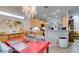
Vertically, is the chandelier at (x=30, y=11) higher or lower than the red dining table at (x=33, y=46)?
higher

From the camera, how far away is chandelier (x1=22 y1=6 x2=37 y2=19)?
210cm

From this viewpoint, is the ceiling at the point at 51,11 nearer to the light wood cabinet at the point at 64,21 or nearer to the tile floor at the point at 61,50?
the light wood cabinet at the point at 64,21

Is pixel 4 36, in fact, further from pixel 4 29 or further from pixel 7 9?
pixel 7 9

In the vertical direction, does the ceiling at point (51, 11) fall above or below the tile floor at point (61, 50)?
above

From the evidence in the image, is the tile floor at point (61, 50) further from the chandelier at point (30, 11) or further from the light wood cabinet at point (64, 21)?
the chandelier at point (30, 11)

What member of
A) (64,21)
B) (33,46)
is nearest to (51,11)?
(64,21)

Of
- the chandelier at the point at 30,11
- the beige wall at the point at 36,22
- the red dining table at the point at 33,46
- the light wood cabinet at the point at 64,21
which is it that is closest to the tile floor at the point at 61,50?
the red dining table at the point at 33,46

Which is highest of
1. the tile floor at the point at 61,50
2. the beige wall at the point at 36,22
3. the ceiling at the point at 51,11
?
the ceiling at the point at 51,11

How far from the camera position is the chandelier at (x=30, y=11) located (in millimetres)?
2098

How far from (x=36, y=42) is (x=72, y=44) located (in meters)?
0.70

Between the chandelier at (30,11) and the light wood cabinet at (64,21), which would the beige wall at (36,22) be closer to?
the chandelier at (30,11)

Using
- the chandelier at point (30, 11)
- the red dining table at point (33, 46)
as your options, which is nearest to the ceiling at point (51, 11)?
the chandelier at point (30, 11)

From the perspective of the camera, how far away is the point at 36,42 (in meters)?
2.19
